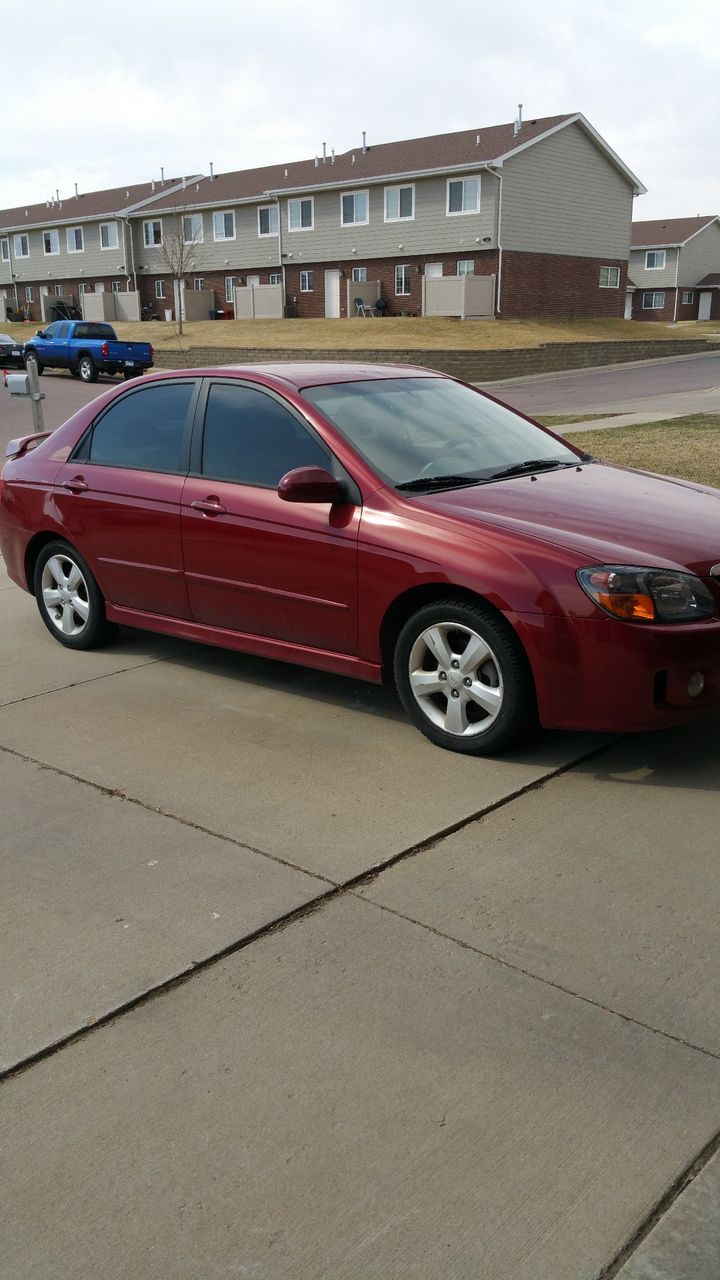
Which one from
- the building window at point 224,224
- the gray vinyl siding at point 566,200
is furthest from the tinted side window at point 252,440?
the building window at point 224,224

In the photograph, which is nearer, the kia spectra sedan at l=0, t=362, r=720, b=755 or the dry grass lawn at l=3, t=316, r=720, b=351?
the kia spectra sedan at l=0, t=362, r=720, b=755

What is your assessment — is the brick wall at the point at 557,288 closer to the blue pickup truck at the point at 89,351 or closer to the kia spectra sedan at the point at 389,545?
the blue pickup truck at the point at 89,351

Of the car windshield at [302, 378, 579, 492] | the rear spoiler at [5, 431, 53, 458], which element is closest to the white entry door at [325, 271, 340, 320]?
the rear spoiler at [5, 431, 53, 458]

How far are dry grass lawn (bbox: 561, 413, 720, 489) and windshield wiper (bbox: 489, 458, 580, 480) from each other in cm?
541

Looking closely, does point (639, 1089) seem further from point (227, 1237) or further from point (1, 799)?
point (1, 799)

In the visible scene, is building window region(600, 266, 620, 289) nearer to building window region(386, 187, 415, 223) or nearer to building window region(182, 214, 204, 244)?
building window region(386, 187, 415, 223)

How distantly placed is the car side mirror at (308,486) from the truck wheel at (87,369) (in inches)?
1131

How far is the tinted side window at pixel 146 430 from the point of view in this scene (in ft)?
20.1

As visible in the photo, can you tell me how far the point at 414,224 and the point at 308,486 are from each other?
141ft

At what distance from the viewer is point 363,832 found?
4.20 m

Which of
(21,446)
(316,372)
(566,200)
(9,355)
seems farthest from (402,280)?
(316,372)

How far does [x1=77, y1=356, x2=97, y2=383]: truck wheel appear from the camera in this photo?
32.3m

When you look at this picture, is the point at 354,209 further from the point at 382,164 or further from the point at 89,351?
the point at 89,351

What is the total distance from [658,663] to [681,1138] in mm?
2101
